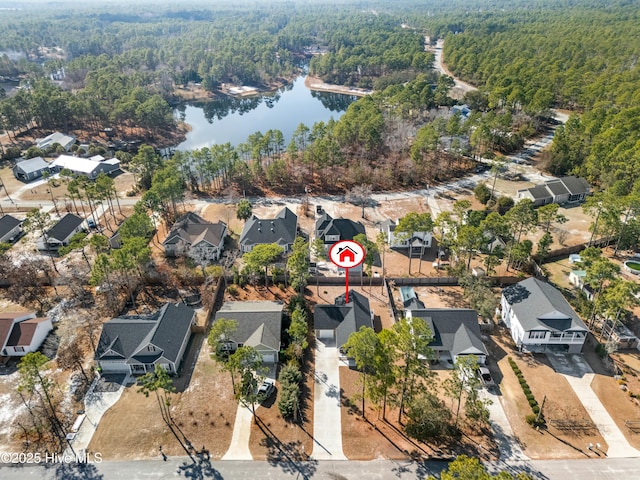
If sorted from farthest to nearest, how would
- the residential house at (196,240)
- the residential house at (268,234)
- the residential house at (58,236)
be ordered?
the residential house at (58,236) < the residential house at (268,234) < the residential house at (196,240)

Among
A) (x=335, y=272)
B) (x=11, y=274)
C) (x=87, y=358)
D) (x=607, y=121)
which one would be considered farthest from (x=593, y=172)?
(x=11, y=274)

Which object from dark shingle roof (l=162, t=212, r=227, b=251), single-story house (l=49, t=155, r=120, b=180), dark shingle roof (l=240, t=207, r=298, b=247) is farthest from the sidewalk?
single-story house (l=49, t=155, r=120, b=180)

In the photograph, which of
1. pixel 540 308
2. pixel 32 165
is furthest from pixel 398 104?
pixel 32 165

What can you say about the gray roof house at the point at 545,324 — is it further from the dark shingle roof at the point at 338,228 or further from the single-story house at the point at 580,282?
the dark shingle roof at the point at 338,228

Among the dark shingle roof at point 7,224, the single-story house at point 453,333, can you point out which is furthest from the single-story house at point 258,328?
the dark shingle roof at point 7,224

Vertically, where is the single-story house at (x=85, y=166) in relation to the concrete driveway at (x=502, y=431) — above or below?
below

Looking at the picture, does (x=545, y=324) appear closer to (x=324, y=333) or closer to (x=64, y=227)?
(x=324, y=333)
